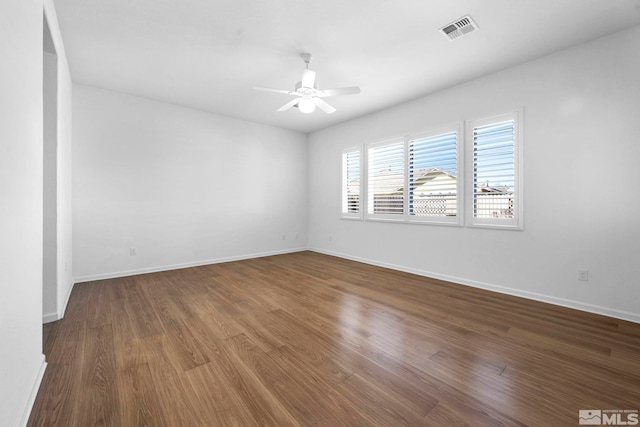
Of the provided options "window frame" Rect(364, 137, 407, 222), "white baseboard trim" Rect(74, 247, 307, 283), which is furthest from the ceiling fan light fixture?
"white baseboard trim" Rect(74, 247, 307, 283)

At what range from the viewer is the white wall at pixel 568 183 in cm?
248

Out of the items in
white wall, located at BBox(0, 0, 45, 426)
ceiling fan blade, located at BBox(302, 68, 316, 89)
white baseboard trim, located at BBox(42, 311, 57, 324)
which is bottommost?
white baseboard trim, located at BBox(42, 311, 57, 324)

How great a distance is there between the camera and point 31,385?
1.44 metres

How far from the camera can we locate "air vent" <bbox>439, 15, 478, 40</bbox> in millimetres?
2361

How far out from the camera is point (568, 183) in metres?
2.79

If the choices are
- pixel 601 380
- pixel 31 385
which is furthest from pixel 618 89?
pixel 31 385

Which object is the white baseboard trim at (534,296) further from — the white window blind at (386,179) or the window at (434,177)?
the white window blind at (386,179)

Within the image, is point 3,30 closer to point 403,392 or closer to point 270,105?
point 403,392

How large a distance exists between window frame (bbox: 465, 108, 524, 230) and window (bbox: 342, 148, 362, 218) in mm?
2006

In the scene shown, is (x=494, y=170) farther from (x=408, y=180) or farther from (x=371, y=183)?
(x=371, y=183)

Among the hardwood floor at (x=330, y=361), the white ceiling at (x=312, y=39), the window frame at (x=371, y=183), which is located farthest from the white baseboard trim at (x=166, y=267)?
the white ceiling at (x=312, y=39)

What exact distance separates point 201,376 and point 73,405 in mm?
650

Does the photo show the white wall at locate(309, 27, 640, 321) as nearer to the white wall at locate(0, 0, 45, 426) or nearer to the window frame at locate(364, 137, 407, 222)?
the window frame at locate(364, 137, 407, 222)

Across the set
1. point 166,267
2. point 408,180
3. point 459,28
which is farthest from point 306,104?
point 166,267
